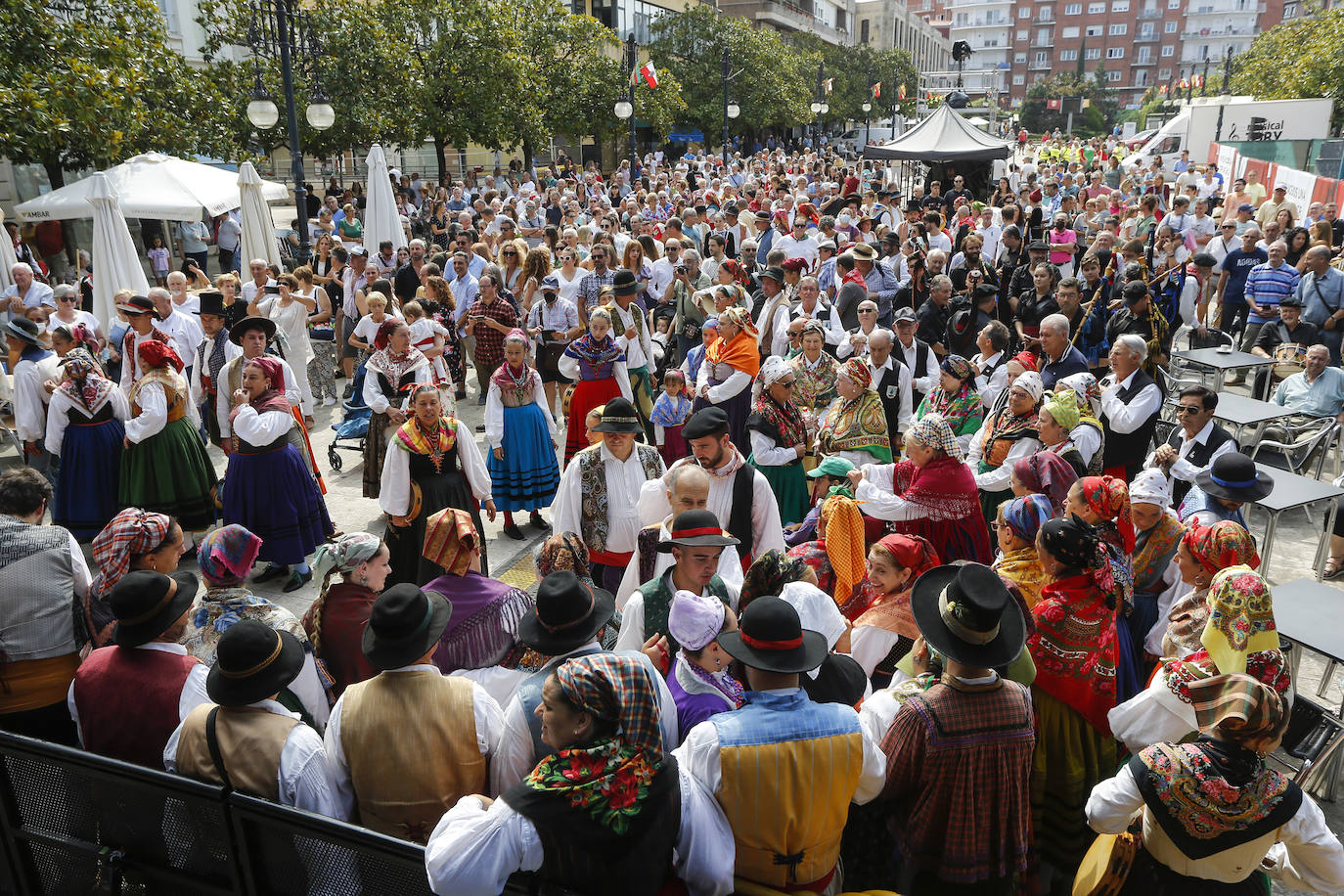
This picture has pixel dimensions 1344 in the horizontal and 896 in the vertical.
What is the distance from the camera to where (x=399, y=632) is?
3.00 metres

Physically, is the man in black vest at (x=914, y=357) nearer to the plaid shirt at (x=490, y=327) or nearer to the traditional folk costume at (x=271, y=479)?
the plaid shirt at (x=490, y=327)

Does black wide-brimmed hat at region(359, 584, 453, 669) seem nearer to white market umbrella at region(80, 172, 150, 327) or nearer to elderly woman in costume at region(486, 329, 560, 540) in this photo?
elderly woman in costume at region(486, 329, 560, 540)

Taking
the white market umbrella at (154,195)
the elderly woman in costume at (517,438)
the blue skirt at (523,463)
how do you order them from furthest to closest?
the white market umbrella at (154,195)
the blue skirt at (523,463)
the elderly woman in costume at (517,438)

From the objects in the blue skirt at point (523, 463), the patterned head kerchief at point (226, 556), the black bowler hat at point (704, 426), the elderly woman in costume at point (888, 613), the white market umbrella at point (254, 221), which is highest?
the white market umbrella at point (254, 221)

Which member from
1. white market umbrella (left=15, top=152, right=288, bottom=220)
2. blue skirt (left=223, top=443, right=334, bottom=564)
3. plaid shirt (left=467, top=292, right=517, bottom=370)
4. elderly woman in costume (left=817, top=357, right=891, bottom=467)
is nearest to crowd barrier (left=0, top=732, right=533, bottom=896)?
blue skirt (left=223, top=443, right=334, bottom=564)

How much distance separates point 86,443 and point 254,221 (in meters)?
7.41

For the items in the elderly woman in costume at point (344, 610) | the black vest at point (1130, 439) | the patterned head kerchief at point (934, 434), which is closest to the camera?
the elderly woman in costume at point (344, 610)

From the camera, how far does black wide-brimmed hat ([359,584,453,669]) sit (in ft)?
9.77

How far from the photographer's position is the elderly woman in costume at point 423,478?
575cm

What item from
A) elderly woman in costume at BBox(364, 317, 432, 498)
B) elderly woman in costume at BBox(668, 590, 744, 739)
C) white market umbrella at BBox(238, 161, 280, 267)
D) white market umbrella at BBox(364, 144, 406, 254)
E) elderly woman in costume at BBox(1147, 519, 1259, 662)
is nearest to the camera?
elderly woman in costume at BBox(668, 590, 744, 739)

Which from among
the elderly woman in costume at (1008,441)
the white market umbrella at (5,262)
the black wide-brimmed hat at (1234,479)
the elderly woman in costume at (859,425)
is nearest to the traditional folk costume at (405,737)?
the elderly woman in costume at (859,425)

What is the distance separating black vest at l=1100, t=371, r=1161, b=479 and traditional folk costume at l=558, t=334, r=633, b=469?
12.3 feet

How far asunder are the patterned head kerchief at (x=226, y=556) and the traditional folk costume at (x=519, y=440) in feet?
11.0

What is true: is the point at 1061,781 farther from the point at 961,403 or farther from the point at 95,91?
the point at 95,91
